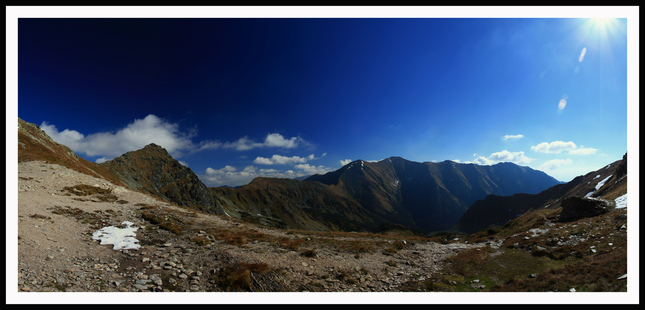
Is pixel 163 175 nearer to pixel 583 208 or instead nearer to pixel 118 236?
pixel 118 236

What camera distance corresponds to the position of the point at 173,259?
33.2 feet

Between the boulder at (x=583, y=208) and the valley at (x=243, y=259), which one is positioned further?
the boulder at (x=583, y=208)

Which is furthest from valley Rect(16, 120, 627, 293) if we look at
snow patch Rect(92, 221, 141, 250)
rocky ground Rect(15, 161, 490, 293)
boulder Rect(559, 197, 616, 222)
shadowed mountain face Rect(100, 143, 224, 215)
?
shadowed mountain face Rect(100, 143, 224, 215)

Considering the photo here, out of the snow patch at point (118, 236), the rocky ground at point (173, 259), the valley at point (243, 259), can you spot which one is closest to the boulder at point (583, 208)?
the valley at point (243, 259)

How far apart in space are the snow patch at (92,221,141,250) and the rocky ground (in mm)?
436

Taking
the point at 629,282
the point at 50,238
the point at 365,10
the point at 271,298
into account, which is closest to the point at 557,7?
the point at 365,10

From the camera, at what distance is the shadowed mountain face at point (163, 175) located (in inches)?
3501

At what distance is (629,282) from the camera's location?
7547 millimetres

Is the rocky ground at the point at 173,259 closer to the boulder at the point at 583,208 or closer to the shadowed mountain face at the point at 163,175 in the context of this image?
the boulder at the point at 583,208

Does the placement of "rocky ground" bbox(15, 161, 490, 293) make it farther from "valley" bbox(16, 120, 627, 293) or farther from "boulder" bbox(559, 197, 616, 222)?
"boulder" bbox(559, 197, 616, 222)

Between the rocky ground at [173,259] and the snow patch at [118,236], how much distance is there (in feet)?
1.43

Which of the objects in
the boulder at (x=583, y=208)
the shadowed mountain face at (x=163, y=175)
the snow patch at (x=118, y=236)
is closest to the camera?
the snow patch at (x=118, y=236)

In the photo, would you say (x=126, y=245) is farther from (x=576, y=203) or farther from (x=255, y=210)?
(x=255, y=210)

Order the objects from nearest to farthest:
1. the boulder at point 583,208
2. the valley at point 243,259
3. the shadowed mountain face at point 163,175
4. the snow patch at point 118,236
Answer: the valley at point 243,259, the snow patch at point 118,236, the boulder at point 583,208, the shadowed mountain face at point 163,175
